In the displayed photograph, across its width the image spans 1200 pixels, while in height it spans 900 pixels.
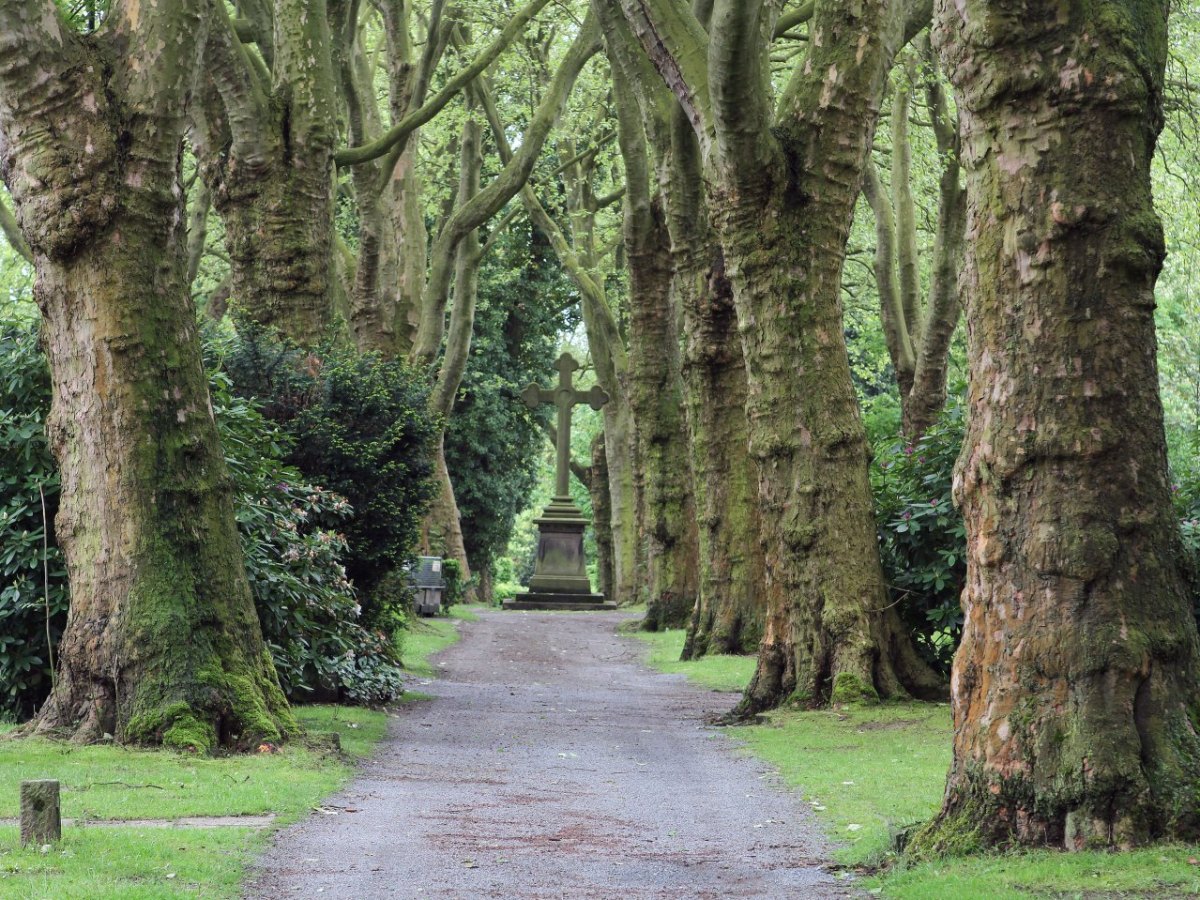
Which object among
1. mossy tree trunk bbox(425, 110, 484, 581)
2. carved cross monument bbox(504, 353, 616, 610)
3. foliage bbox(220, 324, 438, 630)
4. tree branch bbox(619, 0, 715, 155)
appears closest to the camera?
→ tree branch bbox(619, 0, 715, 155)

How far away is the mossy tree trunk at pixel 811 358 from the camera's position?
1276cm

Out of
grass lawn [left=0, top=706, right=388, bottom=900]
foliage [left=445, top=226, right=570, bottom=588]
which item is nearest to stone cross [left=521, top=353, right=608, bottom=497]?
foliage [left=445, top=226, right=570, bottom=588]

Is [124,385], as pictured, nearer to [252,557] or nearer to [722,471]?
[252,557]

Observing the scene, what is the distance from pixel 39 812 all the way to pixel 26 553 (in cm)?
525

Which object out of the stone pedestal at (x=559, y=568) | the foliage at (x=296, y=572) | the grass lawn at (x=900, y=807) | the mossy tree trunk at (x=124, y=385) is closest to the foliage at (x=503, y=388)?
the stone pedestal at (x=559, y=568)

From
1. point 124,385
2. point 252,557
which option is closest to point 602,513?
point 252,557

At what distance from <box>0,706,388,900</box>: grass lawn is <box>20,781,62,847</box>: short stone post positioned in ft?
0.20

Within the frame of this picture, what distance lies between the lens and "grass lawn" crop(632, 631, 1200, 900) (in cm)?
542

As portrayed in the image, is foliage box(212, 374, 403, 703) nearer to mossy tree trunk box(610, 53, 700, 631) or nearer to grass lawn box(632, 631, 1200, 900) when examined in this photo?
grass lawn box(632, 631, 1200, 900)

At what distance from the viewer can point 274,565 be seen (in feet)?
38.9

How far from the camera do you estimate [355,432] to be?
14922mm

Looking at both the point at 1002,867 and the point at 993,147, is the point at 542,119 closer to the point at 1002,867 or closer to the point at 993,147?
the point at 993,147

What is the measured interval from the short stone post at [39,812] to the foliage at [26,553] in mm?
4722

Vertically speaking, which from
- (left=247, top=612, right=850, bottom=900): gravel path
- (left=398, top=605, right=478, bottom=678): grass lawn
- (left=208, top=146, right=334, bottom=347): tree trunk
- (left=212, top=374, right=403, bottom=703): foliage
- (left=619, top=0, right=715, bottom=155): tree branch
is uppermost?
(left=619, top=0, right=715, bottom=155): tree branch
